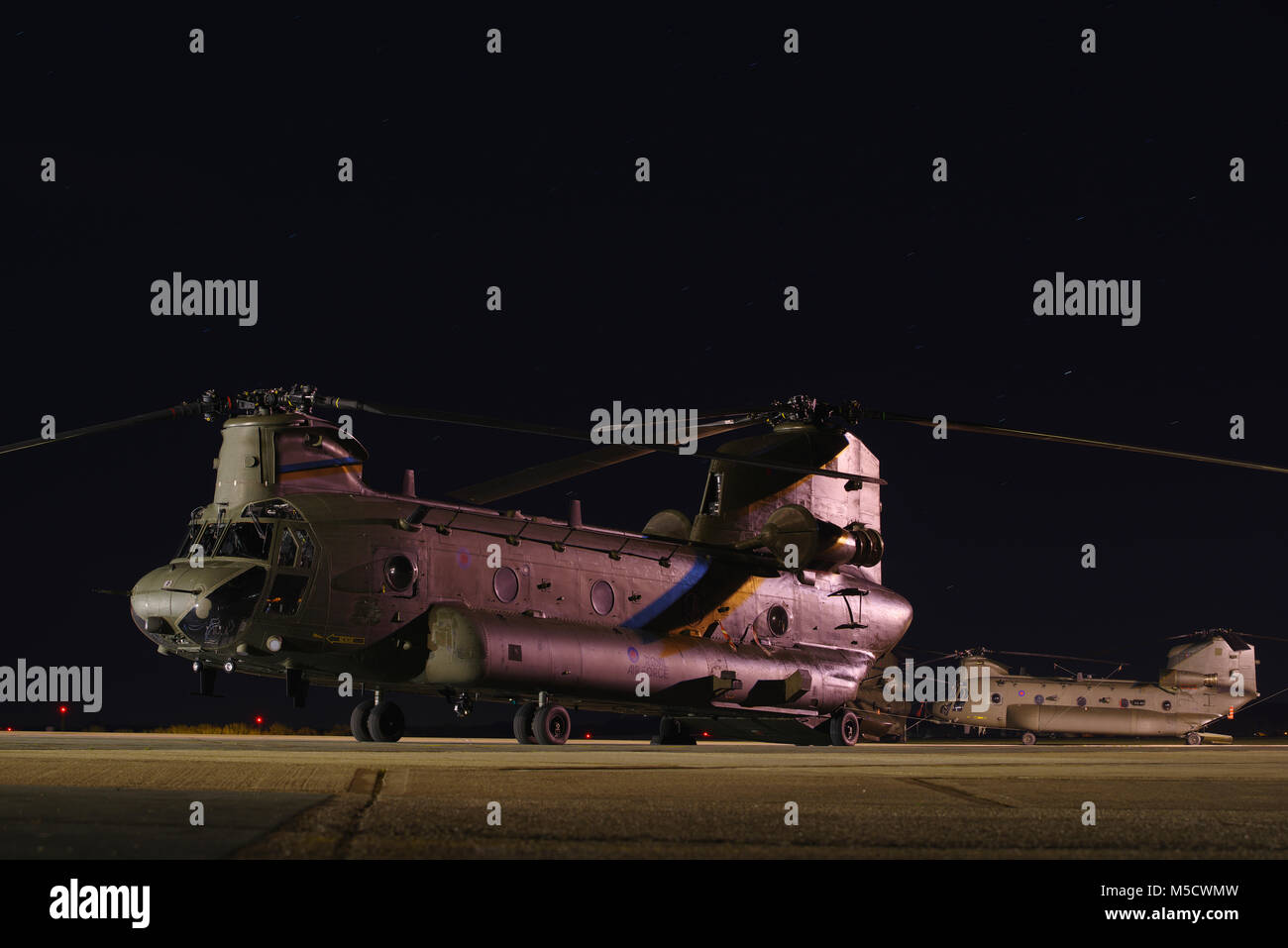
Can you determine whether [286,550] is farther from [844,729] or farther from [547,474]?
[844,729]

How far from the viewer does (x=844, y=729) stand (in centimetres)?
2786

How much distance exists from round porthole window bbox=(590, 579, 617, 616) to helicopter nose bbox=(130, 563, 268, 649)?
22.2ft

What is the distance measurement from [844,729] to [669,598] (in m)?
5.99

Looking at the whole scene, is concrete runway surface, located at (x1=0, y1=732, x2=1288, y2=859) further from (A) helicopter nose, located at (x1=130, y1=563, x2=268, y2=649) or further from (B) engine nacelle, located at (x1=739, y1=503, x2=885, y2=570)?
(B) engine nacelle, located at (x1=739, y1=503, x2=885, y2=570)

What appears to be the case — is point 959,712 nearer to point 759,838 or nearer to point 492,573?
point 492,573

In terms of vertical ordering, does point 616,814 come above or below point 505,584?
below

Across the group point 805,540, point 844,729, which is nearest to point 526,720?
point 805,540

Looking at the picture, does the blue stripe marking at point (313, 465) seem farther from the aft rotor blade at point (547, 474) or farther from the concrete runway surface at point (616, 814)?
the concrete runway surface at point (616, 814)

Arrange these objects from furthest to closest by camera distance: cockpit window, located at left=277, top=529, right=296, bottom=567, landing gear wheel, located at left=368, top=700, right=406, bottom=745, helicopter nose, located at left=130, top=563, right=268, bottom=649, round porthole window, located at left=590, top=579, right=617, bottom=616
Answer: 1. round porthole window, located at left=590, top=579, right=617, bottom=616
2. landing gear wheel, located at left=368, top=700, right=406, bottom=745
3. cockpit window, located at left=277, top=529, right=296, bottom=567
4. helicopter nose, located at left=130, top=563, right=268, bottom=649

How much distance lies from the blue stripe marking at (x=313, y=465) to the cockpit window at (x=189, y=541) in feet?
5.49

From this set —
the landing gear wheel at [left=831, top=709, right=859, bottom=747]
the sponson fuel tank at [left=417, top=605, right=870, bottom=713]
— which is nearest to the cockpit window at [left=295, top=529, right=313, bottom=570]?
the sponson fuel tank at [left=417, top=605, right=870, bottom=713]

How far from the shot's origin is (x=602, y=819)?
22.2 ft

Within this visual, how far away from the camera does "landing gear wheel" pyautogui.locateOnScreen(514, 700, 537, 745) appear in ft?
73.2
